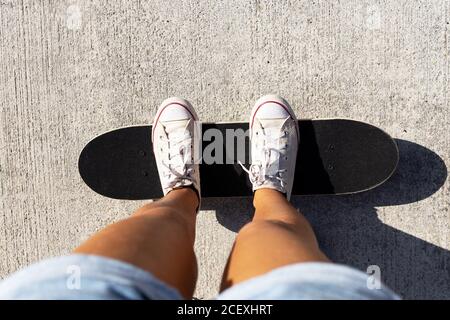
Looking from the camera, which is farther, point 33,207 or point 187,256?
point 33,207

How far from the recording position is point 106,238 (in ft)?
3.59

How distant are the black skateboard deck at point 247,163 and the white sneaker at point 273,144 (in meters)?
0.05

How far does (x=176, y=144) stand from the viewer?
1.83 meters

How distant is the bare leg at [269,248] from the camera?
39.6 inches

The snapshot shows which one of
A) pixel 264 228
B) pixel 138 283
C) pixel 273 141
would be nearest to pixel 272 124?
pixel 273 141

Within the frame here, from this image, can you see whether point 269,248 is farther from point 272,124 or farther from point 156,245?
point 272,124

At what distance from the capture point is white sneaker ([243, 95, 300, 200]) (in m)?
1.78

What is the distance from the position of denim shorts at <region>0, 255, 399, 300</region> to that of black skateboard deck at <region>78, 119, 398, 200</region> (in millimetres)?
924

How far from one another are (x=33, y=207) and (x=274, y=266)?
4.66 feet

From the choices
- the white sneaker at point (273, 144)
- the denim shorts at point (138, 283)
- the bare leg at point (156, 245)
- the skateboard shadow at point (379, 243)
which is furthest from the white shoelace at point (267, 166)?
the denim shorts at point (138, 283)

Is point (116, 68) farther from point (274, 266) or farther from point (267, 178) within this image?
point (274, 266)

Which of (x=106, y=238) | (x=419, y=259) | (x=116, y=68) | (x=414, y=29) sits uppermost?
(x=414, y=29)

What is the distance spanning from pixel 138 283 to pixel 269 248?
351 mm
